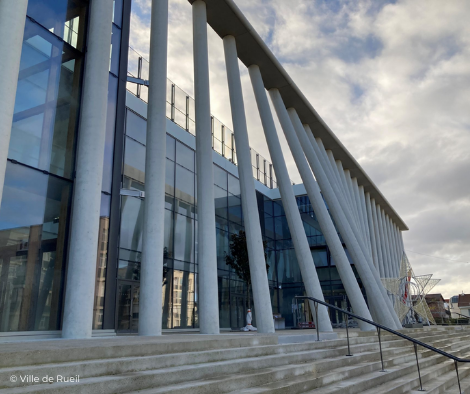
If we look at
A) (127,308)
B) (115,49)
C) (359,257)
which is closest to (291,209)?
(359,257)

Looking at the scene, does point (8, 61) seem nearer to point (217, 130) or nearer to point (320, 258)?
point (217, 130)

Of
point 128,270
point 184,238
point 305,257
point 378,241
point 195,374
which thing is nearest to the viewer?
point 195,374

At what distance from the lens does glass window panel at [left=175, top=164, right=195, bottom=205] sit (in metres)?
21.0

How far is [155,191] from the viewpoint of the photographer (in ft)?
33.8

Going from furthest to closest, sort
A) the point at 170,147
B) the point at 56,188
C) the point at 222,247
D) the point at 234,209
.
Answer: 1. the point at 234,209
2. the point at 222,247
3. the point at 170,147
4. the point at 56,188

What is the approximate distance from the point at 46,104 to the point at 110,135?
2.54 meters

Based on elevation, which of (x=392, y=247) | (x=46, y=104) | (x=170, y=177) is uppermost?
(x=170, y=177)

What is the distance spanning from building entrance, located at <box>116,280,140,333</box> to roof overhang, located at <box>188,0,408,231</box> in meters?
11.4

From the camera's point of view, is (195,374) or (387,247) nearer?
(195,374)

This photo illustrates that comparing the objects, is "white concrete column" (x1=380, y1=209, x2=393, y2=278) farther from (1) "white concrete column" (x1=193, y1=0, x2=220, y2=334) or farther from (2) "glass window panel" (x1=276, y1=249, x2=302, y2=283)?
(1) "white concrete column" (x1=193, y1=0, x2=220, y2=334)

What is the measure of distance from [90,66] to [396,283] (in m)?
23.6

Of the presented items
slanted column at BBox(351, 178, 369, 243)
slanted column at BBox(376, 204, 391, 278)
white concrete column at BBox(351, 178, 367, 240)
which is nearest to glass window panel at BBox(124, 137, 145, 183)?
white concrete column at BBox(351, 178, 367, 240)

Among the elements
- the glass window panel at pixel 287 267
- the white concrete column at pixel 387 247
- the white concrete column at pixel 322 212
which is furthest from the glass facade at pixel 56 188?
the white concrete column at pixel 387 247

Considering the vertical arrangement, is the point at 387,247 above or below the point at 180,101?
below
